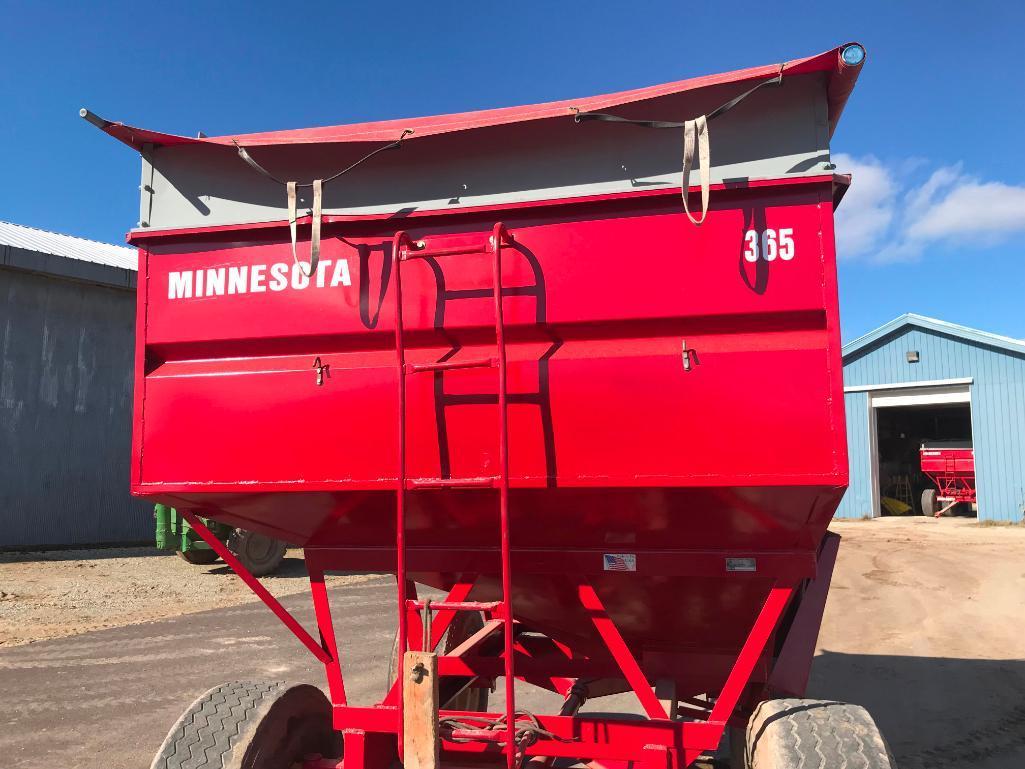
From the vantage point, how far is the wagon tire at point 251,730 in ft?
9.80

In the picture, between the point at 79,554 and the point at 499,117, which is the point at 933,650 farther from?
the point at 79,554

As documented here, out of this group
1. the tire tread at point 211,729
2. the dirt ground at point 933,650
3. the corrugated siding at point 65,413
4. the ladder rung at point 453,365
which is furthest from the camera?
the corrugated siding at point 65,413

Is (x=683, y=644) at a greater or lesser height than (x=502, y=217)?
lesser

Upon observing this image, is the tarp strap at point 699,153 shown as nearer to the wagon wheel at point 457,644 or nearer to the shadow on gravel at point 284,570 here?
the wagon wheel at point 457,644

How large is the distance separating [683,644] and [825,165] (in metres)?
2.44

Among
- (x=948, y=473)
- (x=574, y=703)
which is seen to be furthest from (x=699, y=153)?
(x=948, y=473)

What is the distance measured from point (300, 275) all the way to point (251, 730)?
1814 millimetres

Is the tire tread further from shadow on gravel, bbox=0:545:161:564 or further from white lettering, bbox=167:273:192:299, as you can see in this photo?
shadow on gravel, bbox=0:545:161:564

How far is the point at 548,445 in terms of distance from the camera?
2.88 m

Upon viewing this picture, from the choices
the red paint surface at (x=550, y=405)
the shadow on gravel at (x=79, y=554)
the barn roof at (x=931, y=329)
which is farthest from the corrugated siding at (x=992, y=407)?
the red paint surface at (x=550, y=405)

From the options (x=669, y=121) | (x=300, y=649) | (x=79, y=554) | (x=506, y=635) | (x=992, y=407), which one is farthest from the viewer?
(x=992, y=407)

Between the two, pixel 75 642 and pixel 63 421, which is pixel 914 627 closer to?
pixel 75 642

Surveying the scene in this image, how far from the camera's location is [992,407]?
73.9 feet

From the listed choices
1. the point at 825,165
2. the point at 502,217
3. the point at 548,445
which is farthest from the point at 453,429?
the point at 825,165
